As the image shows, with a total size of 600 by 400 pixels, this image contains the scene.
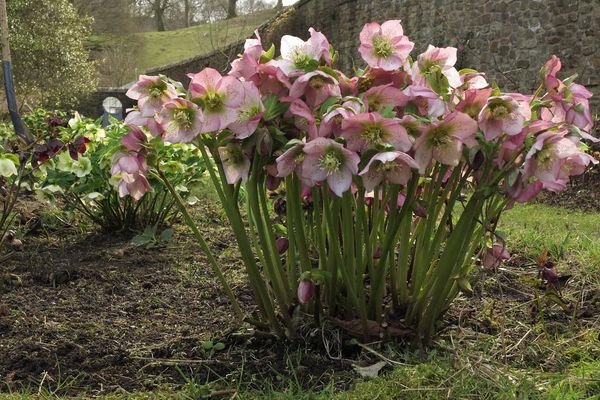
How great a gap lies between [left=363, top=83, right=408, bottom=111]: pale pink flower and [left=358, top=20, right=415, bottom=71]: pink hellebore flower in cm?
7

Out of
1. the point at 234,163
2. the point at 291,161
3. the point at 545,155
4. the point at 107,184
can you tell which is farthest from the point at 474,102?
the point at 107,184

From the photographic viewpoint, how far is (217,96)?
5.25ft

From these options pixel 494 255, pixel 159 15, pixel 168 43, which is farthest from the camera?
pixel 159 15

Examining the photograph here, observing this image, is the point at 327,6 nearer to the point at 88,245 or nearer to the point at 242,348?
the point at 88,245

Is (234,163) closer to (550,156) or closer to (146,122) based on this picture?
(146,122)

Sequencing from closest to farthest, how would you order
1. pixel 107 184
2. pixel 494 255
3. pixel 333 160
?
pixel 333 160
pixel 494 255
pixel 107 184

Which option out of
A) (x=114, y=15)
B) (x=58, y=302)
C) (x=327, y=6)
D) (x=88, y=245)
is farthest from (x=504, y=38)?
(x=114, y=15)

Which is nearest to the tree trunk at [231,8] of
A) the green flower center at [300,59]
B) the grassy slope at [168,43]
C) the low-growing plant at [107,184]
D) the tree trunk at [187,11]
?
the grassy slope at [168,43]

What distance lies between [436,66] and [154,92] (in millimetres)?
667

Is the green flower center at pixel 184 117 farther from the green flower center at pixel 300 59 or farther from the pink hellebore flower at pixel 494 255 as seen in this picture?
the pink hellebore flower at pixel 494 255

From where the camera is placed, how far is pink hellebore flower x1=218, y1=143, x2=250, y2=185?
169 cm

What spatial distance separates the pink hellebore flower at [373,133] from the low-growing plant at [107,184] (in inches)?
78.7

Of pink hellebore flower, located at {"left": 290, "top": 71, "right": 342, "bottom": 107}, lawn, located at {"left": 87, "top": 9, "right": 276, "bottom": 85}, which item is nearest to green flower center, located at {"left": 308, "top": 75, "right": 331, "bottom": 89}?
pink hellebore flower, located at {"left": 290, "top": 71, "right": 342, "bottom": 107}

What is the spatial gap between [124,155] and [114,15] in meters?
30.3
